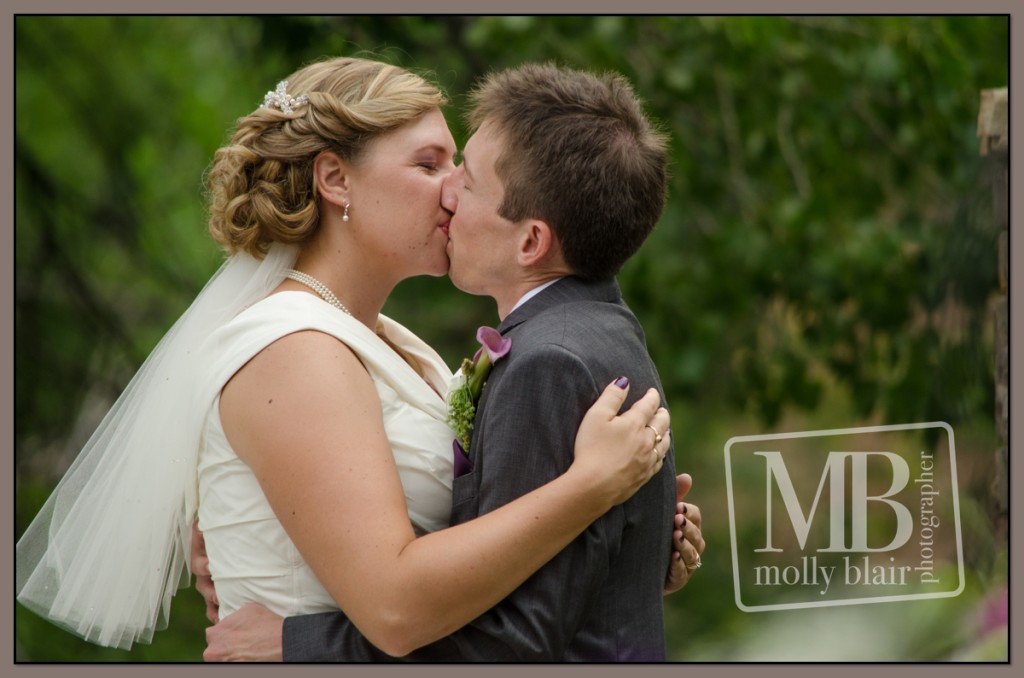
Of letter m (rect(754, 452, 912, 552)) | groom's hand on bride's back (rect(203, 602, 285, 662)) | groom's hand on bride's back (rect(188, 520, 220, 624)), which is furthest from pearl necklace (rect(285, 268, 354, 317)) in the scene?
letter m (rect(754, 452, 912, 552))

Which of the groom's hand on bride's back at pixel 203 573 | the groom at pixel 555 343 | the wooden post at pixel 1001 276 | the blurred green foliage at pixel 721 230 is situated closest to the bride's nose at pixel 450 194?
the groom at pixel 555 343

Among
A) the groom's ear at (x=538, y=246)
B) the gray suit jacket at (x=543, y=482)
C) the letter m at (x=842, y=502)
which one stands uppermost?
the groom's ear at (x=538, y=246)

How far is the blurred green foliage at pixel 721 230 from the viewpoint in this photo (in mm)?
5785

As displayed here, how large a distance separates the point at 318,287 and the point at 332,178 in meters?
0.29

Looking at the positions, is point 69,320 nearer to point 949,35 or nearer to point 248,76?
point 248,76

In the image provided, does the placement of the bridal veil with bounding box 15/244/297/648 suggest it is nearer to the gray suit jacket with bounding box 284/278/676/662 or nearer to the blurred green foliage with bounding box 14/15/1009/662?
the gray suit jacket with bounding box 284/278/676/662

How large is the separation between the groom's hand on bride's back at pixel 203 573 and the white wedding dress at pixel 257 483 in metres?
0.12

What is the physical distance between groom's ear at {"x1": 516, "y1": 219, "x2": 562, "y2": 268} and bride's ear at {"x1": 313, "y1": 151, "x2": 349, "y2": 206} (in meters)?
0.60

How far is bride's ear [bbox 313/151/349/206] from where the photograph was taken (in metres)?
2.98

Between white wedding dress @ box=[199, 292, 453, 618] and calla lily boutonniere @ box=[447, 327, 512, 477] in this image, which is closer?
calla lily boutonniere @ box=[447, 327, 512, 477]

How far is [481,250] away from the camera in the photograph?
2.72 m

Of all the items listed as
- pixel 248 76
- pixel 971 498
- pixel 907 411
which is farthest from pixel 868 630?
pixel 248 76

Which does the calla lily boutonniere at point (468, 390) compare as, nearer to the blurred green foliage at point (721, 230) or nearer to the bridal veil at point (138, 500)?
the bridal veil at point (138, 500)

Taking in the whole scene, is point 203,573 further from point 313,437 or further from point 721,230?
point 721,230
